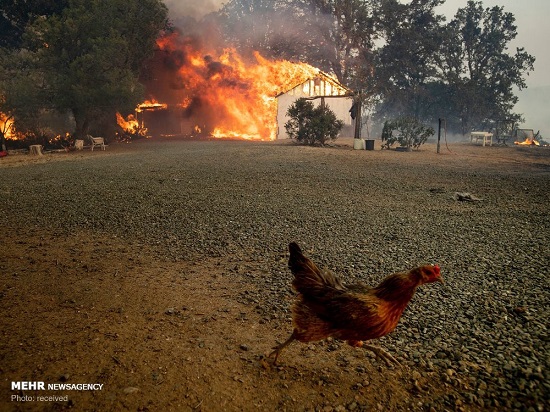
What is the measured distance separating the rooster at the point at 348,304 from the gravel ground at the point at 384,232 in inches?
29.6

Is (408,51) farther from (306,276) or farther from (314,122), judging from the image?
(306,276)

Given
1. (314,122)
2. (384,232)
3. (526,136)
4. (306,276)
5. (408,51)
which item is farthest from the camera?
(408,51)

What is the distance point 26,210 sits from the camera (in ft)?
30.3

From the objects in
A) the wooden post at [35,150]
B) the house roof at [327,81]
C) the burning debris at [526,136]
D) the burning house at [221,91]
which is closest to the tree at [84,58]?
the wooden post at [35,150]

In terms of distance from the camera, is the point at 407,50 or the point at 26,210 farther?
the point at 407,50

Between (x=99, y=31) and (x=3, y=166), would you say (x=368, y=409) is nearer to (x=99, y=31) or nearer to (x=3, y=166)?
(x=3, y=166)

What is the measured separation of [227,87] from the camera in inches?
1633

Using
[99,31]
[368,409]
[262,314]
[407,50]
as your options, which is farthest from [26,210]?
[407,50]

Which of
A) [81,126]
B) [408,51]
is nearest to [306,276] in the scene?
[81,126]

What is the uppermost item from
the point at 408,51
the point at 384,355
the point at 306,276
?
the point at 408,51

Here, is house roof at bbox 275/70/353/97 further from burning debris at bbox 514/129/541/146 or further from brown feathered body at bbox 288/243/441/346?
brown feathered body at bbox 288/243/441/346

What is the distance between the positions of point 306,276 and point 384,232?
4572 mm

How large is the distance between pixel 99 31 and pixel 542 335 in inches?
1199

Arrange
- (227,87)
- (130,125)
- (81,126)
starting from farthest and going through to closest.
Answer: (227,87) < (130,125) < (81,126)
